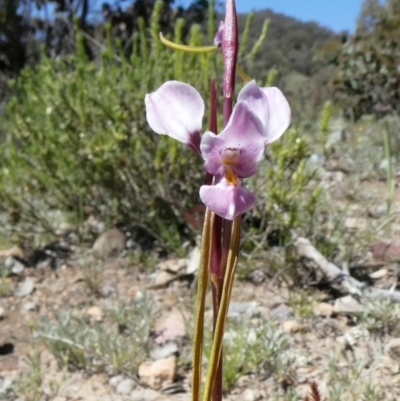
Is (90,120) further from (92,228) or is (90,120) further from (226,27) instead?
(226,27)

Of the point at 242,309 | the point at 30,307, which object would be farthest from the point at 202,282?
the point at 30,307

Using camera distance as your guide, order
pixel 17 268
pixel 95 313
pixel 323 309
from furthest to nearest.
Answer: pixel 17 268 → pixel 95 313 → pixel 323 309

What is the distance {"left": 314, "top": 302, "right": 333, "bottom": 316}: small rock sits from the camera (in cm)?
200

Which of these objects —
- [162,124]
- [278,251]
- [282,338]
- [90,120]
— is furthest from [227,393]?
[90,120]

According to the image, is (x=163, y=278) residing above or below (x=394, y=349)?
below

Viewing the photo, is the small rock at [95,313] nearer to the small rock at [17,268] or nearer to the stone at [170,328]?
the stone at [170,328]

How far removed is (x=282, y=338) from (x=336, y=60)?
567 centimetres

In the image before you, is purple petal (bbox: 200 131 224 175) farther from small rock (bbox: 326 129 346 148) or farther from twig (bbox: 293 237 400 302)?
small rock (bbox: 326 129 346 148)

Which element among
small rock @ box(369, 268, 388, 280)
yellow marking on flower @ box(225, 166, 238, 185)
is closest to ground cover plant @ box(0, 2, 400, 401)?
small rock @ box(369, 268, 388, 280)

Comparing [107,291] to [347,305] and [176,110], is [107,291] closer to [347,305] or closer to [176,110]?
[347,305]

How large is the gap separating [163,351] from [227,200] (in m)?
1.25

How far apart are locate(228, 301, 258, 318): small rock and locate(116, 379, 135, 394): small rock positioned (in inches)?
17.8

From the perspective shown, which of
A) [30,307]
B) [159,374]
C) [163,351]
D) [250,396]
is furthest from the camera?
[30,307]

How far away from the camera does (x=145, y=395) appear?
172cm
